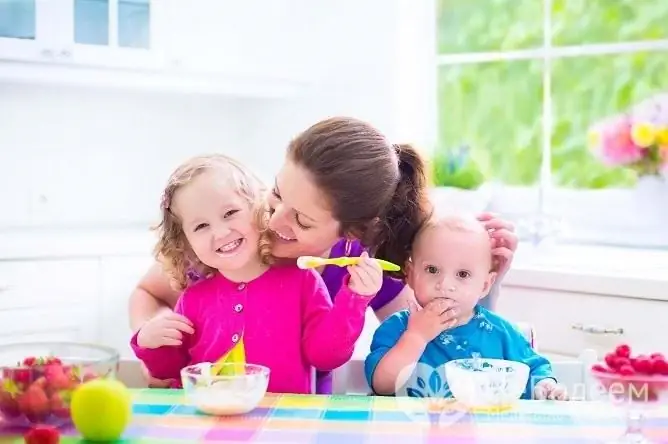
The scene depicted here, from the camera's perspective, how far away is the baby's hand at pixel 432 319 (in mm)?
1682

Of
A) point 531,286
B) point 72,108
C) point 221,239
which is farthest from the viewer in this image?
point 72,108

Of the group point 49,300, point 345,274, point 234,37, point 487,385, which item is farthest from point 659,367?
point 234,37

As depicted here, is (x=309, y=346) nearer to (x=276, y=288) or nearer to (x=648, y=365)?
(x=276, y=288)

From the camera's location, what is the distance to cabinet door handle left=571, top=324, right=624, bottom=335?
2600 millimetres

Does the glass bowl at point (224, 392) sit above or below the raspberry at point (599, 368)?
below

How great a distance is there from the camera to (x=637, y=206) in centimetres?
315

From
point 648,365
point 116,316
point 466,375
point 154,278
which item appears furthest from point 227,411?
point 116,316

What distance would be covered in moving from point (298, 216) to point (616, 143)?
1.74 m

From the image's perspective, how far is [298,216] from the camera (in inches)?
68.6

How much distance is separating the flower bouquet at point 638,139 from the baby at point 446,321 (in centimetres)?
145

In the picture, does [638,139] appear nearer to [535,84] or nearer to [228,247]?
[535,84]

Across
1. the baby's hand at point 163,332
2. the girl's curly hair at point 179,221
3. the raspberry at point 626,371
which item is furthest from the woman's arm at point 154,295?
the raspberry at point 626,371

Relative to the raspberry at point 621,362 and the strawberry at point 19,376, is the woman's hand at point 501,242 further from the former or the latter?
the strawberry at point 19,376

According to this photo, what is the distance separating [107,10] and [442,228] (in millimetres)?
1885
